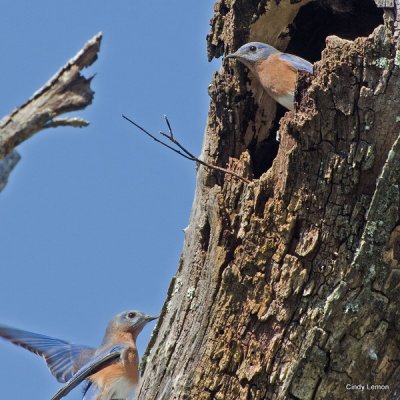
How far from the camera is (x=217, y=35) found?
6137 mm

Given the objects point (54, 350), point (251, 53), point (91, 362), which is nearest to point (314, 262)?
point (251, 53)

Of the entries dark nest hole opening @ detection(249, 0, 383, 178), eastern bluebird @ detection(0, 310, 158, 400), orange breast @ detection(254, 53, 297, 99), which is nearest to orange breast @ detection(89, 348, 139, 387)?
A: eastern bluebird @ detection(0, 310, 158, 400)

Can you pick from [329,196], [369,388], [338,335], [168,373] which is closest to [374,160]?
[329,196]

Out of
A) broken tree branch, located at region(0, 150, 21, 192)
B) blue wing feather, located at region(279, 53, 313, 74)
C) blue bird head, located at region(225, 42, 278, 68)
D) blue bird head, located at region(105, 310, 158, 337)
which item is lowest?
blue bird head, located at region(105, 310, 158, 337)

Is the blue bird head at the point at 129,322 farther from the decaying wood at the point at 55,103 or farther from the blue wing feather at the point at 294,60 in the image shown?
the blue wing feather at the point at 294,60

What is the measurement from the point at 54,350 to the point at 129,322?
973 millimetres

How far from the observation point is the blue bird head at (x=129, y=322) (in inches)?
291

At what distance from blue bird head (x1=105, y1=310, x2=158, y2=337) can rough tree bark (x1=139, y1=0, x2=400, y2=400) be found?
2.25 metres

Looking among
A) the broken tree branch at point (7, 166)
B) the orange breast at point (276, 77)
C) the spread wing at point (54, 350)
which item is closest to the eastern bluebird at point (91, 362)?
the spread wing at point (54, 350)

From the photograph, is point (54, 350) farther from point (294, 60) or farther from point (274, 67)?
point (294, 60)

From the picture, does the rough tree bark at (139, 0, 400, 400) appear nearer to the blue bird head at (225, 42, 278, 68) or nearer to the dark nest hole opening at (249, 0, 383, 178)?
the blue bird head at (225, 42, 278, 68)

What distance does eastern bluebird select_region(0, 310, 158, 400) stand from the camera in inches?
251

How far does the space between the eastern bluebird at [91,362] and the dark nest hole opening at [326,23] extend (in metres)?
2.50

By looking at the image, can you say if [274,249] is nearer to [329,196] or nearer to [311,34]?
[329,196]
